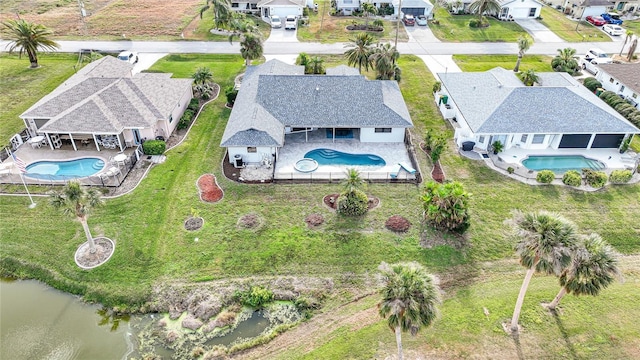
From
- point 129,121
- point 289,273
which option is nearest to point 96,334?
point 289,273

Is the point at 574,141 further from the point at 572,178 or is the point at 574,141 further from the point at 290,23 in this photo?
the point at 290,23

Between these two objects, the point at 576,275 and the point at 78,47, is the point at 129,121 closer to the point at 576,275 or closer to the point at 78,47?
the point at 78,47

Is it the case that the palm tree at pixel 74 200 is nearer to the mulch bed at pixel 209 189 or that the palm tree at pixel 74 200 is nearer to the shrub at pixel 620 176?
the mulch bed at pixel 209 189

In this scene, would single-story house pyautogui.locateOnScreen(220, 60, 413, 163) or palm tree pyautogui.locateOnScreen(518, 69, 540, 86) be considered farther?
palm tree pyautogui.locateOnScreen(518, 69, 540, 86)

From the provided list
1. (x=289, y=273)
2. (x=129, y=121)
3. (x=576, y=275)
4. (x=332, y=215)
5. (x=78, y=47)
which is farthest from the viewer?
(x=78, y=47)

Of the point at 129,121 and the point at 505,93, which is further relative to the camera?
the point at 505,93

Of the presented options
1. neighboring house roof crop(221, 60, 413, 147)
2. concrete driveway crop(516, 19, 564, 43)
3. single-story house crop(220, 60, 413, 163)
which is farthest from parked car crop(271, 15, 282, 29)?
concrete driveway crop(516, 19, 564, 43)

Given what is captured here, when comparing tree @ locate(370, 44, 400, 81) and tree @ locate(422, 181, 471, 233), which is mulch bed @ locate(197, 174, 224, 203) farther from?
tree @ locate(370, 44, 400, 81)
